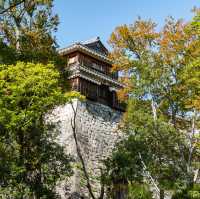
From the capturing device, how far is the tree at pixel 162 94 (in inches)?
733

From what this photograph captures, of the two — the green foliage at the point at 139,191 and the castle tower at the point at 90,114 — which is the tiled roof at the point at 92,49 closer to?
the castle tower at the point at 90,114

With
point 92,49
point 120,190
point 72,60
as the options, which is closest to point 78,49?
point 72,60

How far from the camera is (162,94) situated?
62.5 feet

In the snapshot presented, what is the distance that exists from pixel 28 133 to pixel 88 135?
7555mm

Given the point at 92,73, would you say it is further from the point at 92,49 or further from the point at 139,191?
the point at 139,191

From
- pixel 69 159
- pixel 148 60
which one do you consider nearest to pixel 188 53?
pixel 148 60

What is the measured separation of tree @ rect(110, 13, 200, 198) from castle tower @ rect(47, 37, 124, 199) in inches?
147

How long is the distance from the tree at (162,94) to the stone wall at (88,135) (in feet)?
11.8

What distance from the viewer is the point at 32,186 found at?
16.8 meters

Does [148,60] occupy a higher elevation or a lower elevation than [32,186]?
higher

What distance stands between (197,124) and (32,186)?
26.5 feet

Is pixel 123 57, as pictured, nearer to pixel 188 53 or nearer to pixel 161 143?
pixel 188 53

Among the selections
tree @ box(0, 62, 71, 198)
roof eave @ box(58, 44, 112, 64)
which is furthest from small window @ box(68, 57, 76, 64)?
tree @ box(0, 62, 71, 198)

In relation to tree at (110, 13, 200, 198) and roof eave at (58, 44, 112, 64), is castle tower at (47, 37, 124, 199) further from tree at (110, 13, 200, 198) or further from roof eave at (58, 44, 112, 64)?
tree at (110, 13, 200, 198)
